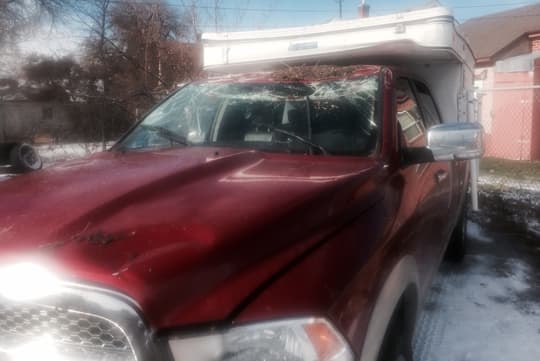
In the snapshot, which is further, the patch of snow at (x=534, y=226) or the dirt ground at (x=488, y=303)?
the patch of snow at (x=534, y=226)

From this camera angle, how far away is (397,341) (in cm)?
182

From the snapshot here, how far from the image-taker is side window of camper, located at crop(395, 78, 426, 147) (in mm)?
2696

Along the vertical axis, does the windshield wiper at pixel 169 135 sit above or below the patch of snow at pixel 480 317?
above

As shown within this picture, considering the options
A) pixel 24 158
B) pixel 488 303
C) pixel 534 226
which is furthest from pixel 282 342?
pixel 24 158

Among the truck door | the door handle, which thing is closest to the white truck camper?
the truck door

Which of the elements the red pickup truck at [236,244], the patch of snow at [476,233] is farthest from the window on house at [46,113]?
the red pickup truck at [236,244]

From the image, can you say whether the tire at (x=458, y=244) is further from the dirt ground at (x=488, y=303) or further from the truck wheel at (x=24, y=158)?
the truck wheel at (x=24, y=158)

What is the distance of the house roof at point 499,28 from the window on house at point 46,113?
12.9 meters

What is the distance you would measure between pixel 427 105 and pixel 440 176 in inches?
35.2

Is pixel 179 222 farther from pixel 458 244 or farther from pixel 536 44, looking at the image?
pixel 536 44

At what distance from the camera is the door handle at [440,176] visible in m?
2.92

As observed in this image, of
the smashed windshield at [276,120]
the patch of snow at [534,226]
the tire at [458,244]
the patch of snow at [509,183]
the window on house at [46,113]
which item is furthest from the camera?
the window on house at [46,113]

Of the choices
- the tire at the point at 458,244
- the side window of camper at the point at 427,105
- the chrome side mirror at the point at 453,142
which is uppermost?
the side window of camper at the point at 427,105

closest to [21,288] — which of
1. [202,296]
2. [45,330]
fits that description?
[45,330]
